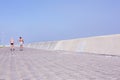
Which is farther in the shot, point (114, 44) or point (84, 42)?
point (84, 42)

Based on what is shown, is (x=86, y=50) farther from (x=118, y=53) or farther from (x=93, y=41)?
(x=118, y=53)

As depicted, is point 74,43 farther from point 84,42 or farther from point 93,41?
point 93,41

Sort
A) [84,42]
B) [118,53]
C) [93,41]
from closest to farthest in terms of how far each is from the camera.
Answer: [118,53] → [93,41] → [84,42]

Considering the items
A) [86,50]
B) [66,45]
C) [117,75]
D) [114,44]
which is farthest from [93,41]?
[117,75]

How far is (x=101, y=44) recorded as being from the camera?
21.7m

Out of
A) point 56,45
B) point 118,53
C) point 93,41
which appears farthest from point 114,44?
point 56,45

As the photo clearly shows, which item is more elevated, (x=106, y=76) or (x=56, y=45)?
(x=106, y=76)

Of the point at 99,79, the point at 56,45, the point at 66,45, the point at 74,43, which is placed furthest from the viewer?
the point at 56,45

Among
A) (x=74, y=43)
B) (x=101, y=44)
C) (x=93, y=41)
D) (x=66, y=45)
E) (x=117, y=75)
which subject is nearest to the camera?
(x=117, y=75)

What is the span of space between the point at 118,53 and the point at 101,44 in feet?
9.32

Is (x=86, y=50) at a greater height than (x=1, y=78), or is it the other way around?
(x=1, y=78)

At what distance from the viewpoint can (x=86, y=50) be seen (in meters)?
24.8

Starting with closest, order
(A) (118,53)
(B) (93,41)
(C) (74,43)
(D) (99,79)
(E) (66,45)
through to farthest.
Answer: (D) (99,79) → (A) (118,53) → (B) (93,41) → (C) (74,43) → (E) (66,45)

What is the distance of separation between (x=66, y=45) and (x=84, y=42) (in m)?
6.61
